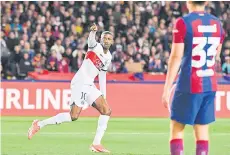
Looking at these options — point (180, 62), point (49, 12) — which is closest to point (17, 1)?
point (49, 12)

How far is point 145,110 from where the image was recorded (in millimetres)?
21297

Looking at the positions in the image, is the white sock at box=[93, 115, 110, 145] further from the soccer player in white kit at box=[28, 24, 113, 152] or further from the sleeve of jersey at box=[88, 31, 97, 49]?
the sleeve of jersey at box=[88, 31, 97, 49]

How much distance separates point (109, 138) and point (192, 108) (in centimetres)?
671

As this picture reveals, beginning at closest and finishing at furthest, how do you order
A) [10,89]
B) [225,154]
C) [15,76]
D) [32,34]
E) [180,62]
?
[180,62], [225,154], [10,89], [15,76], [32,34]

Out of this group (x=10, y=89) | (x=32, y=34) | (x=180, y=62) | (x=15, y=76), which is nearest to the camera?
(x=180, y=62)

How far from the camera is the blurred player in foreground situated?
8.57m

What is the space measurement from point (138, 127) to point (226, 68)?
249 inches

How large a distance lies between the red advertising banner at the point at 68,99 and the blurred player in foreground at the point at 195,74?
12217mm

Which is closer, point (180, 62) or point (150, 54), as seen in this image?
point (180, 62)

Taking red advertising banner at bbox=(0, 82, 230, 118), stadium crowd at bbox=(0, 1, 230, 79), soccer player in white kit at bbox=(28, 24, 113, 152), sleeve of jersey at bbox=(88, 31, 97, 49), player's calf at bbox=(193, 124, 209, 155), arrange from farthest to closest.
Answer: stadium crowd at bbox=(0, 1, 230, 79) → red advertising banner at bbox=(0, 82, 230, 118) → soccer player in white kit at bbox=(28, 24, 113, 152) → sleeve of jersey at bbox=(88, 31, 97, 49) → player's calf at bbox=(193, 124, 209, 155)

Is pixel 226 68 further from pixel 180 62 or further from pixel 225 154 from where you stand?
pixel 180 62

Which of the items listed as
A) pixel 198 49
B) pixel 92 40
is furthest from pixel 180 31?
pixel 92 40

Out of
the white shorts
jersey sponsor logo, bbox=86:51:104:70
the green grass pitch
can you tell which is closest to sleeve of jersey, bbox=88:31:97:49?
jersey sponsor logo, bbox=86:51:104:70

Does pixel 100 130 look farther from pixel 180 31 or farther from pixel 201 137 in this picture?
pixel 180 31
